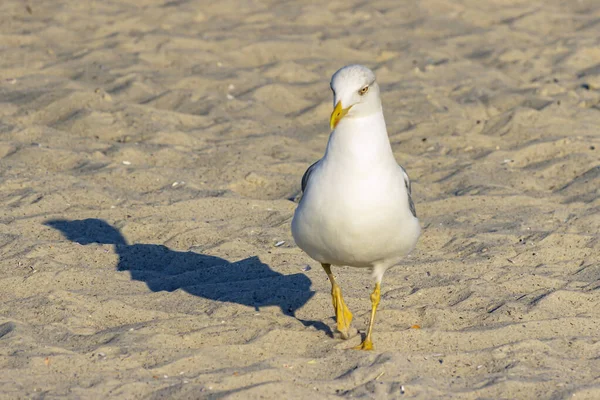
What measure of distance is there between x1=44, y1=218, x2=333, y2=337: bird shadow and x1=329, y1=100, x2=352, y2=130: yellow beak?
1.21 m

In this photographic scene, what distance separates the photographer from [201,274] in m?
5.37

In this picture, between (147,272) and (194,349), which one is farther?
(147,272)

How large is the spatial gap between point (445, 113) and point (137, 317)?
14.1 ft

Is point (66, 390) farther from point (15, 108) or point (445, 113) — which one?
point (445, 113)

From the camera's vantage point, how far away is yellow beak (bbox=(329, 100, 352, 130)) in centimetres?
397

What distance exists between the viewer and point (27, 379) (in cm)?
389

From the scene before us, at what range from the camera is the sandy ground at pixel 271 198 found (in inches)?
165

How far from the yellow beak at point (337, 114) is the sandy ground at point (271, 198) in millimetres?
1085

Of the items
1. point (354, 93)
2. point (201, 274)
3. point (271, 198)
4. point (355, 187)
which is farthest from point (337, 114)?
point (271, 198)

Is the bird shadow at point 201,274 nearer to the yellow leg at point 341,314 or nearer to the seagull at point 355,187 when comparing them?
the yellow leg at point 341,314

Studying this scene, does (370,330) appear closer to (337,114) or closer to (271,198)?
(337,114)

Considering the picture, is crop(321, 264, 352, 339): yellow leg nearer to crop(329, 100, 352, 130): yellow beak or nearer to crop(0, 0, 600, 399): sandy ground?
crop(0, 0, 600, 399): sandy ground

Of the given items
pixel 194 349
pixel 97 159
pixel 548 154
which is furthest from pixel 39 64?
pixel 194 349

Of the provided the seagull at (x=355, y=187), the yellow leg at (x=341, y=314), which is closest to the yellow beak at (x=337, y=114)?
the seagull at (x=355, y=187)
